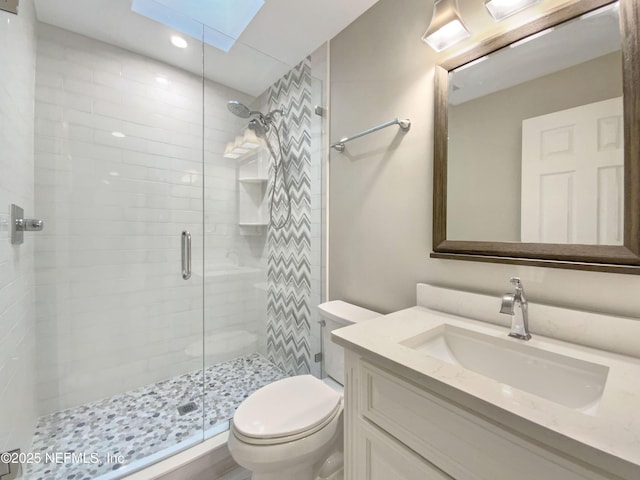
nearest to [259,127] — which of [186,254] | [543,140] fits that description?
[186,254]

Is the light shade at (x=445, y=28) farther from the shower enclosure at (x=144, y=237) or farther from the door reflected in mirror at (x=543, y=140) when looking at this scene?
the shower enclosure at (x=144, y=237)

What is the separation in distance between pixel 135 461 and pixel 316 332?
111 cm

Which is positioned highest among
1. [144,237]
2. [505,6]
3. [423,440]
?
[505,6]

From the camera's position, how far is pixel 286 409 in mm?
1099

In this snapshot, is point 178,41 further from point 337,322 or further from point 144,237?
point 337,322

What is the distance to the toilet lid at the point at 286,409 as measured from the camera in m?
0.99

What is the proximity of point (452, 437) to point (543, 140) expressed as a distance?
3.04 feet

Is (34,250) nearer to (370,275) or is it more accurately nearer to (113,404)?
(113,404)

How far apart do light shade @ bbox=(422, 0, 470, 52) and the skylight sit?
97 cm

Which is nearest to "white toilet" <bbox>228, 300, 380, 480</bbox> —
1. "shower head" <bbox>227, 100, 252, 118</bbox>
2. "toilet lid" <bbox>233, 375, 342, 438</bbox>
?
"toilet lid" <bbox>233, 375, 342, 438</bbox>

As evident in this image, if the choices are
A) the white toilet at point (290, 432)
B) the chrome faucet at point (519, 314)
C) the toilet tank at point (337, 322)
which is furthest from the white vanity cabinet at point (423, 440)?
the toilet tank at point (337, 322)

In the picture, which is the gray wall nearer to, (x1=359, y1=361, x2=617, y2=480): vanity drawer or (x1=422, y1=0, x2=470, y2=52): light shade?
(x1=422, y1=0, x2=470, y2=52): light shade

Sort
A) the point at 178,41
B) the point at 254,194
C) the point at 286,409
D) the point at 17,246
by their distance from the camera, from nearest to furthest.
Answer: the point at 286,409 → the point at 17,246 → the point at 178,41 → the point at 254,194

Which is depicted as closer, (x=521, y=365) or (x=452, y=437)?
(x=452, y=437)
